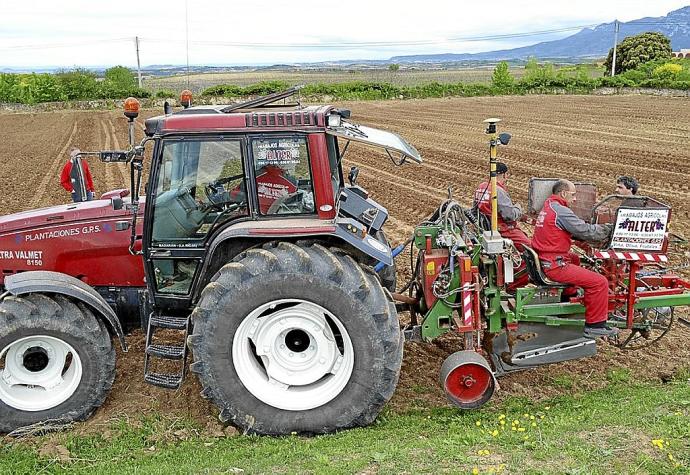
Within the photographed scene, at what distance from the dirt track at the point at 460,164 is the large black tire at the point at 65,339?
0.25m

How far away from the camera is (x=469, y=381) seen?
584 centimetres

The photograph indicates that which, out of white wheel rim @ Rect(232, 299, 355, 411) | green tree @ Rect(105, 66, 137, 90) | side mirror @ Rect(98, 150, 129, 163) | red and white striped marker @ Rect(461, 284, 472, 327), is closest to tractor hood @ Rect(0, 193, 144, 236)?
side mirror @ Rect(98, 150, 129, 163)

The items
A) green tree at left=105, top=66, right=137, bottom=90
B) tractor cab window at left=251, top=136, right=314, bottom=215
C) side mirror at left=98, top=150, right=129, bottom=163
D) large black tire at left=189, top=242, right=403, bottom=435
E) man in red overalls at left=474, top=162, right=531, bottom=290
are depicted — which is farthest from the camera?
green tree at left=105, top=66, right=137, bottom=90

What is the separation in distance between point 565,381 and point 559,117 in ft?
88.2

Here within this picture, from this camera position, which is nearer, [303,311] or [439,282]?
[303,311]

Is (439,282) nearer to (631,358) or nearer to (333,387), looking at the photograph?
(333,387)

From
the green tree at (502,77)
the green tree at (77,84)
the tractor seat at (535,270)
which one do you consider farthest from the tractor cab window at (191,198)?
the green tree at (502,77)

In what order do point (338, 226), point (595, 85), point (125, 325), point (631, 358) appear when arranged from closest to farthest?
point (338, 226) < point (125, 325) < point (631, 358) < point (595, 85)

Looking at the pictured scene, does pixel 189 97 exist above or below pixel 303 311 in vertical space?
above

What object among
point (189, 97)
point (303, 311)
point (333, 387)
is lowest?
point (333, 387)

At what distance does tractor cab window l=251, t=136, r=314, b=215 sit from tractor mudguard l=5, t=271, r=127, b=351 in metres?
1.56

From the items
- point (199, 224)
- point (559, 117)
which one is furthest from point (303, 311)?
point (559, 117)

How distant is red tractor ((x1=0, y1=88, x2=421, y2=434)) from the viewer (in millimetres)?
5266

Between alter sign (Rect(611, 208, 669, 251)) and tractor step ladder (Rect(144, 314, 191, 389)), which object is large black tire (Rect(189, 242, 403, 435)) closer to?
tractor step ladder (Rect(144, 314, 191, 389))
